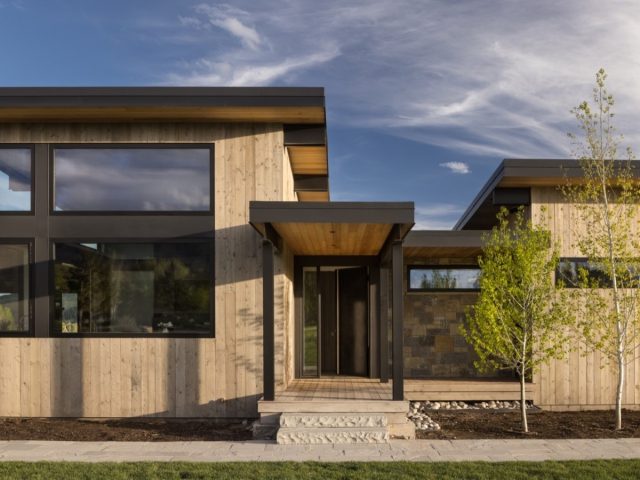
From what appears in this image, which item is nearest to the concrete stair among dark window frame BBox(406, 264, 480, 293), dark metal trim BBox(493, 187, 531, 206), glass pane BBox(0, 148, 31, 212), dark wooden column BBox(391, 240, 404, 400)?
dark wooden column BBox(391, 240, 404, 400)

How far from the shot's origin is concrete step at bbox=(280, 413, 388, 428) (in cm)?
Result: 784

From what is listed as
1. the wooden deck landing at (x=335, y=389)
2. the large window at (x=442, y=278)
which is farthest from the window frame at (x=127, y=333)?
the large window at (x=442, y=278)

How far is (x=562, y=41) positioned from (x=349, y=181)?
422 inches

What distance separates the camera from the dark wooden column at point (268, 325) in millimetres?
8109

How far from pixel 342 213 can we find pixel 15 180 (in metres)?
5.50

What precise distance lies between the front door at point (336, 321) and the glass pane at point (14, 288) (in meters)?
4.95

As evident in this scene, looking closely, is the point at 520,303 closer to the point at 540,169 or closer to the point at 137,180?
the point at 540,169

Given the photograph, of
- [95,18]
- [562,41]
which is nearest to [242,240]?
[95,18]

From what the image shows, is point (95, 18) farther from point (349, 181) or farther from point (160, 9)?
point (349, 181)

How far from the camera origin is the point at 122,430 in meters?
8.37

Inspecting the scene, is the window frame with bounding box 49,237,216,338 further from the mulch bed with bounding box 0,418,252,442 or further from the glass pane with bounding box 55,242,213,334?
the mulch bed with bounding box 0,418,252,442

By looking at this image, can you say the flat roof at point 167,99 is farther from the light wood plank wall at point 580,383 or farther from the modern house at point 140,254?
the light wood plank wall at point 580,383

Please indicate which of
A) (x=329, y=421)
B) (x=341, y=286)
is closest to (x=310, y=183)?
(x=341, y=286)

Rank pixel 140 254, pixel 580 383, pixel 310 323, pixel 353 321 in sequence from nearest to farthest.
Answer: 1. pixel 140 254
2. pixel 580 383
3. pixel 310 323
4. pixel 353 321
